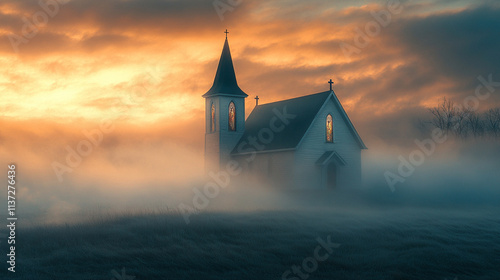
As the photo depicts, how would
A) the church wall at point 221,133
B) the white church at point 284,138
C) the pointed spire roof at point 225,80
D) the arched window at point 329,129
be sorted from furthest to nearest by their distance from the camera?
the pointed spire roof at point 225,80
the church wall at point 221,133
the arched window at point 329,129
the white church at point 284,138

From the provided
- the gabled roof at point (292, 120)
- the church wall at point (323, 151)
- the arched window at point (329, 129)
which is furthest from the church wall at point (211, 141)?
the arched window at point (329, 129)

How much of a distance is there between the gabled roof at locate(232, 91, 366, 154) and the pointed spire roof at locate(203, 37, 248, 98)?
11.1 ft

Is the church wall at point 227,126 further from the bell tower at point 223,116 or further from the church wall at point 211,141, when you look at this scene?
the church wall at point 211,141

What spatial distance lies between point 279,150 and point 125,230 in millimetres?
24701

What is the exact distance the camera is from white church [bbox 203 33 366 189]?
4656 centimetres

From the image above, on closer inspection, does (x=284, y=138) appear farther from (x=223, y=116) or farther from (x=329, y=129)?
(x=223, y=116)

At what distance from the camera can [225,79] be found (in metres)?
53.4

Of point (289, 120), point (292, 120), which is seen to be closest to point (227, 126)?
point (289, 120)

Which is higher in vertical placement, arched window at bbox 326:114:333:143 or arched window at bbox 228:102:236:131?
arched window at bbox 228:102:236:131

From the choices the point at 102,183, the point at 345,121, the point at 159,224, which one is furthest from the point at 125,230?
the point at 102,183

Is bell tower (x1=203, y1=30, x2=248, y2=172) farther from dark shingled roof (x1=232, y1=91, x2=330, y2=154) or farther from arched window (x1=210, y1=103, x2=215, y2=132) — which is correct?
dark shingled roof (x1=232, y1=91, x2=330, y2=154)

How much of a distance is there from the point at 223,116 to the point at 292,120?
23.4 ft

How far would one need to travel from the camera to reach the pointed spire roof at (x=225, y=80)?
173 feet

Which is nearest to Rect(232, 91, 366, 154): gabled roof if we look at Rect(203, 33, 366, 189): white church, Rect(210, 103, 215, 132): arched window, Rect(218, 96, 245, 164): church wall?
Rect(203, 33, 366, 189): white church
